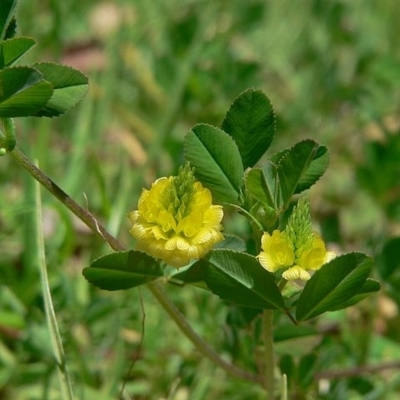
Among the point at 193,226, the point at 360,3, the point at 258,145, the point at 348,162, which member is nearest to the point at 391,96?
the point at 348,162

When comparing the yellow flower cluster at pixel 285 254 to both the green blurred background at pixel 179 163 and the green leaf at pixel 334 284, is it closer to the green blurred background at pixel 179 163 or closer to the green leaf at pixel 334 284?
the green leaf at pixel 334 284

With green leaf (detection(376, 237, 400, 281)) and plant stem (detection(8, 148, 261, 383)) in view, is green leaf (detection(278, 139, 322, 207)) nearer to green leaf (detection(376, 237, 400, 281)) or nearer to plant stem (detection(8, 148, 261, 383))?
plant stem (detection(8, 148, 261, 383))

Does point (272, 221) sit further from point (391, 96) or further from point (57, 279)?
point (391, 96)

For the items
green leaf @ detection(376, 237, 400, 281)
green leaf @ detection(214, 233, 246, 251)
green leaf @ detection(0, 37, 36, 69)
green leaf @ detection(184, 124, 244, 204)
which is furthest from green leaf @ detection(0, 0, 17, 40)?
green leaf @ detection(376, 237, 400, 281)

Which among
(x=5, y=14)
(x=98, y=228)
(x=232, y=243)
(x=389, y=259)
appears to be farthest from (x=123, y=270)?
(x=389, y=259)

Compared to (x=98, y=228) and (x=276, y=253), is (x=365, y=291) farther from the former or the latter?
(x=98, y=228)

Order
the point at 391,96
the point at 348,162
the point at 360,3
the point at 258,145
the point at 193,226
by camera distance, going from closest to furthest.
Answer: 1. the point at 193,226
2. the point at 258,145
3. the point at 348,162
4. the point at 391,96
5. the point at 360,3

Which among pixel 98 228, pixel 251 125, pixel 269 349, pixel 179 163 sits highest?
pixel 179 163
